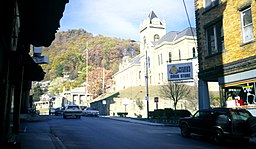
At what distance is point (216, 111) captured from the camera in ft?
43.4

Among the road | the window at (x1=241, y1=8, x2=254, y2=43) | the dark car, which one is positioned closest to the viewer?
the road

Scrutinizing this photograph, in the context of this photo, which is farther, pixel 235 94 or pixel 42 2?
pixel 235 94

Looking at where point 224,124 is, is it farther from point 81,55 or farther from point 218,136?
point 81,55

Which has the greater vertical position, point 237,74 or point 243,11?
point 243,11

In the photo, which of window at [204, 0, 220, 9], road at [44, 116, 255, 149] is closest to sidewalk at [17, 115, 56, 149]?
Result: road at [44, 116, 255, 149]

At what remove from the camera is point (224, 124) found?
12.3 metres

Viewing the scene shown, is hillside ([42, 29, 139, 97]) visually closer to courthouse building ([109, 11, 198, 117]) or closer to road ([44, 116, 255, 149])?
courthouse building ([109, 11, 198, 117])

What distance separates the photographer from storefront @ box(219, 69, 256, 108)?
51.2ft

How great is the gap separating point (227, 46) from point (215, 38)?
63.8 inches

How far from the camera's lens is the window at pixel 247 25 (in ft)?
52.1

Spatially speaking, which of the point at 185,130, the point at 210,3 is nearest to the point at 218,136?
the point at 185,130

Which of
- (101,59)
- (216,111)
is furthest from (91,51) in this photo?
(216,111)

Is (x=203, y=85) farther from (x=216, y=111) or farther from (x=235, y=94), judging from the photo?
(x=216, y=111)

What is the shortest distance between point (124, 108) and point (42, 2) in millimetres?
46564
